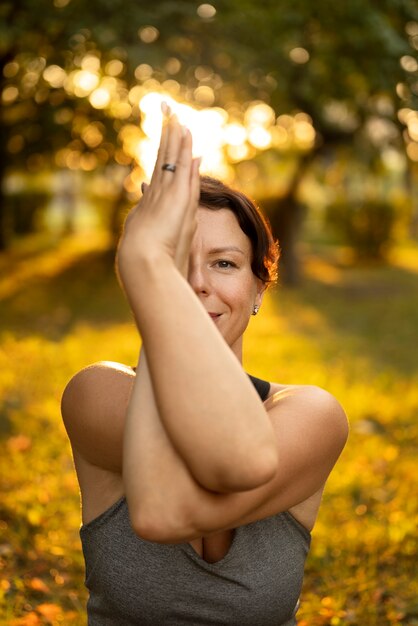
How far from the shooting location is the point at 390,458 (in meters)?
7.05

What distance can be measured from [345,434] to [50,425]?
19.3 ft

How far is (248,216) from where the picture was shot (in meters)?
2.19

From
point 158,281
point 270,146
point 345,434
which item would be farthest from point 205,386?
point 270,146

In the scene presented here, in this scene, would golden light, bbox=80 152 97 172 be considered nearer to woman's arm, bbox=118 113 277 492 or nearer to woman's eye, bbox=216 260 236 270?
woman's eye, bbox=216 260 236 270

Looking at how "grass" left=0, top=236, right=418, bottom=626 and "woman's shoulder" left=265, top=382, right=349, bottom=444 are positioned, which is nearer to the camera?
"woman's shoulder" left=265, top=382, right=349, bottom=444

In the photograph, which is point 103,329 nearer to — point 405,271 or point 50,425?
point 50,425

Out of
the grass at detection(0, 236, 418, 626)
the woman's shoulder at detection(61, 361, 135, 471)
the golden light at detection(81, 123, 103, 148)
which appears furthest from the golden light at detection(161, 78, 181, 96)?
the golden light at detection(81, 123, 103, 148)

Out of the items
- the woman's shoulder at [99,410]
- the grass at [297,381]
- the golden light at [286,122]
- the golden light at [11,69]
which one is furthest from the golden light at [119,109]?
the woman's shoulder at [99,410]

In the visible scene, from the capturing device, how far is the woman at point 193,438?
1581mm

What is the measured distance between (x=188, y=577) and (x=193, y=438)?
652 millimetres

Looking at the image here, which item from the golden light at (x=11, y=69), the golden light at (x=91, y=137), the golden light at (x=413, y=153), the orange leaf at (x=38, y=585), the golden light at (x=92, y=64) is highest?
the golden light at (x=92, y=64)

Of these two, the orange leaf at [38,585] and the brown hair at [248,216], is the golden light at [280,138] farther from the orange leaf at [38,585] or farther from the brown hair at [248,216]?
the brown hair at [248,216]

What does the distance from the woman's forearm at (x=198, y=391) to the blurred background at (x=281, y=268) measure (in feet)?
1.35

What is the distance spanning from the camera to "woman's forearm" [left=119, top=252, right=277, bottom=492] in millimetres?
1561
